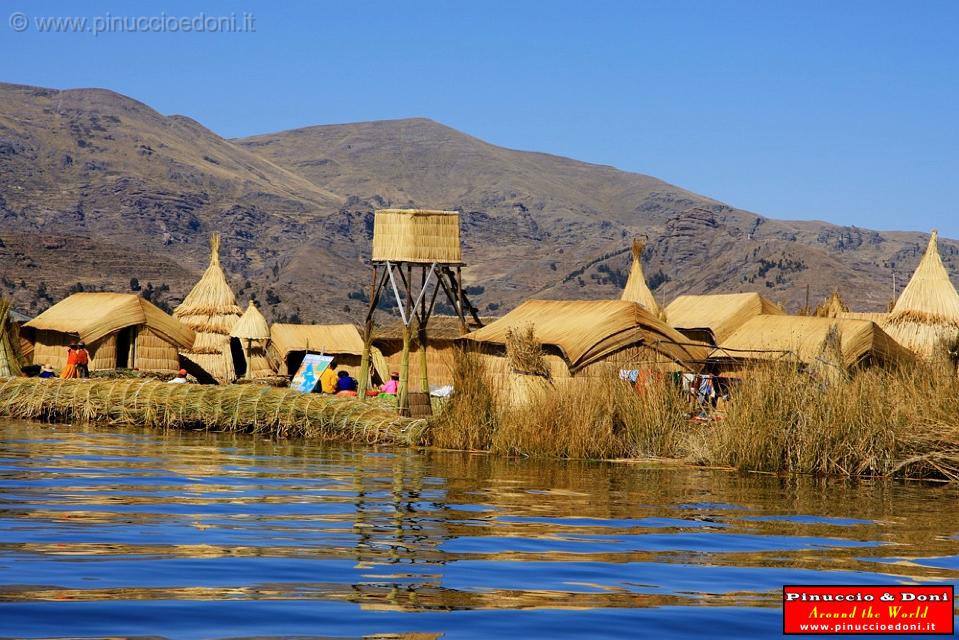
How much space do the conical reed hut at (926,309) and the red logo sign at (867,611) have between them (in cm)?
2211

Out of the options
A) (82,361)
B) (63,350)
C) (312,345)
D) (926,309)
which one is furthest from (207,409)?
(926,309)

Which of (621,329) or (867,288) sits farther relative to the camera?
(867,288)

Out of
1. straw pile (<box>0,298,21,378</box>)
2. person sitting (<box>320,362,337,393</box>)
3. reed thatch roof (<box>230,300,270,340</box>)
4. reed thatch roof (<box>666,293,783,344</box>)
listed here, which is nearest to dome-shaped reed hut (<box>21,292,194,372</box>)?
reed thatch roof (<box>230,300,270,340</box>)

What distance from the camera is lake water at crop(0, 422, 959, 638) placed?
6648mm

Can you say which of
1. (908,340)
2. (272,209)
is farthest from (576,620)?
(272,209)

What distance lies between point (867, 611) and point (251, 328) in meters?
28.1

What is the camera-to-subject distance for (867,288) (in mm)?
86375

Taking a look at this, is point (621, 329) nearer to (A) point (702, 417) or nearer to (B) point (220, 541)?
(A) point (702, 417)

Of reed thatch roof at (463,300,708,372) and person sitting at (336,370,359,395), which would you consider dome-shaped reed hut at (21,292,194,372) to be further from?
reed thatch roof at (463,300,708,372)

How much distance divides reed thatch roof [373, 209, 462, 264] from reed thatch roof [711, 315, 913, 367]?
545cm

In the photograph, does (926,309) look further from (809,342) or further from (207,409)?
(207,409)

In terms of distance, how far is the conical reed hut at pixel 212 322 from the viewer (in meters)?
35.4

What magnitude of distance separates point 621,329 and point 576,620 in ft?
56.0

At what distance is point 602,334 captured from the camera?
76.8ft
